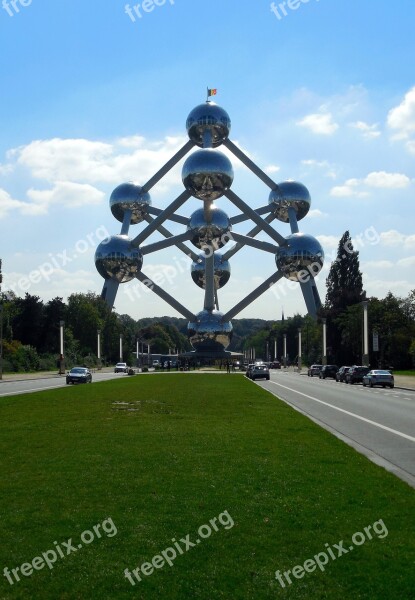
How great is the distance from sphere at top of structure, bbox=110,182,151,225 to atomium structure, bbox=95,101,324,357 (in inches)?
4.5

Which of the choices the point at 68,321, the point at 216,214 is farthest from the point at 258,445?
the point at 68,321

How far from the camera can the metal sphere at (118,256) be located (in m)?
76.4

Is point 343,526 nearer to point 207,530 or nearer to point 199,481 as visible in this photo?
point 207,530

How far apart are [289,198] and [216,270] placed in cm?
1153

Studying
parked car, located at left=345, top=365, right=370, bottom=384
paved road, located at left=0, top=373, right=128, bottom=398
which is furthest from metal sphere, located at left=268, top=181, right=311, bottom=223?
paved road, located at left=0, top=373, right=128, bottom=398

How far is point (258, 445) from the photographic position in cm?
1253

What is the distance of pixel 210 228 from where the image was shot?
75000mm

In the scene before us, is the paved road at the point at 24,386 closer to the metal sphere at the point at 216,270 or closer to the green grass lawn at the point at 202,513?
the green grass lawn at the point at 202,513

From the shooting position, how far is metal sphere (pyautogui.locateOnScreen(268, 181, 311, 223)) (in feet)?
266

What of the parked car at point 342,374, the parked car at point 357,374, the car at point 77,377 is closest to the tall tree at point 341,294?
the parked car at point 342,374

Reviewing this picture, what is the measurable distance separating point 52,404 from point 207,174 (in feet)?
163

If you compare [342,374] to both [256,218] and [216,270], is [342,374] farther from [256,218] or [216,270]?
[216,270]

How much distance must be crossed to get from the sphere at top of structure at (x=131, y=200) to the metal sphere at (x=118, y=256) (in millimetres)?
5880

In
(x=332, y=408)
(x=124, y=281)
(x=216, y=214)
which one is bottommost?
(x=332, y=408)
